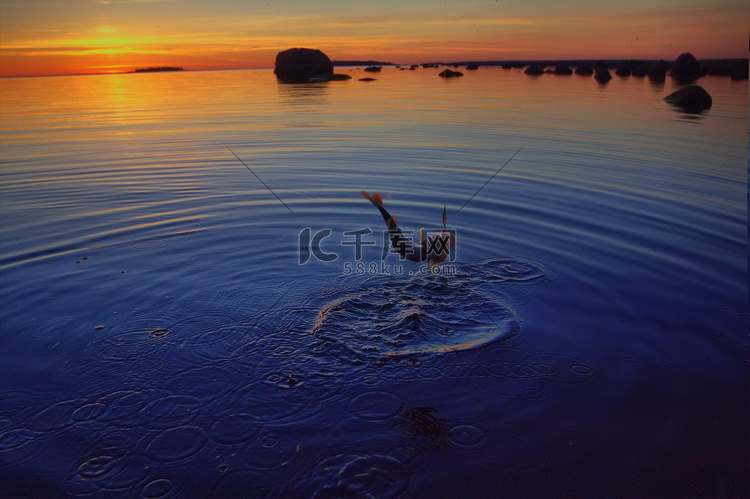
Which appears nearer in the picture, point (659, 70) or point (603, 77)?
point (659, 70)

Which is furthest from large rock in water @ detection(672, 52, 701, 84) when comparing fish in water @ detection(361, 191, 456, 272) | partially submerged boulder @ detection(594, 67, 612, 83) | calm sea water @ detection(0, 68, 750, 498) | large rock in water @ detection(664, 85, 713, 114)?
fish in water @ detection(361, 191, 456, 272)

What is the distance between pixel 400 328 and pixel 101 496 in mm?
4005

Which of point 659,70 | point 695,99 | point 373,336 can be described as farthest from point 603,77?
point 373,336

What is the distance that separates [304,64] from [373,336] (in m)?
92.1

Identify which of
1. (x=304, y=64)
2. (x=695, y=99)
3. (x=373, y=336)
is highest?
(x=304, y=64)

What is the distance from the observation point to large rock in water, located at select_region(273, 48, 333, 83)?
9088 centimetres

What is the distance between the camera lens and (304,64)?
9088cm

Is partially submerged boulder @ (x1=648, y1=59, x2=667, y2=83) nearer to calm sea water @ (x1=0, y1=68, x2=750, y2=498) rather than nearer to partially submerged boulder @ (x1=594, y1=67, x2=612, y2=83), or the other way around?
partially submerged boulder @ (x1=594, y1=67, x2=612, y2=83)

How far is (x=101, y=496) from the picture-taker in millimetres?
4273

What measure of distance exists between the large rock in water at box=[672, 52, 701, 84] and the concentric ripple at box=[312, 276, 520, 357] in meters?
66.1

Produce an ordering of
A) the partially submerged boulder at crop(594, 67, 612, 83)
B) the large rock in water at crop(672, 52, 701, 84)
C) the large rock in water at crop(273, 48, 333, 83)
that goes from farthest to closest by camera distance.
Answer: the large rock in water at crop(273, 48, 333, 83)
the partially submerged boulder at crop(594, 67, 612, 83)
the large rock in water at crop(672, 52, 701, 84)

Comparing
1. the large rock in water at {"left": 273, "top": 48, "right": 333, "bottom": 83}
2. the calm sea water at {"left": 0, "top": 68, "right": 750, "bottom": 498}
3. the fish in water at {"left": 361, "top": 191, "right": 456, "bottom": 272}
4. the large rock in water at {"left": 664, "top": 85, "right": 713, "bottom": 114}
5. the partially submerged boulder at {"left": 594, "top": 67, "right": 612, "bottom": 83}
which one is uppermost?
the large rock in water at {"left": 273, "top": 48, "right": 333, "bottom": 83}

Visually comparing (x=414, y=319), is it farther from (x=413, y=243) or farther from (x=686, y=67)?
(x=686, y=67)

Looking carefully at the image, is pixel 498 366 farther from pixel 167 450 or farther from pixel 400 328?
pixel 167 450
